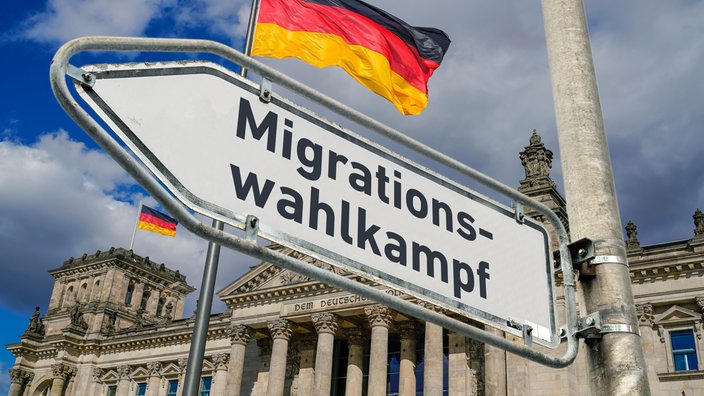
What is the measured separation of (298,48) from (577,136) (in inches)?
416

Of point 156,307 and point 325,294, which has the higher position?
point 156,307

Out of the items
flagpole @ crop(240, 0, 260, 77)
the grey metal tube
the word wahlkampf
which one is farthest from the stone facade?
the word wahlkampf

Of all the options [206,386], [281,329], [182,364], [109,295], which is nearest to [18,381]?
[109,295]

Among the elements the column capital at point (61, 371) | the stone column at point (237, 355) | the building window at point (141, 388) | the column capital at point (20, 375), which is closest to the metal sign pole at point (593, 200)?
the stone column at point (237, 355)

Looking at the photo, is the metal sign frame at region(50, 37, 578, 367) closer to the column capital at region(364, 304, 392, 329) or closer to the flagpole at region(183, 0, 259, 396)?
the flagpole at region(183, 0, 259, 396)

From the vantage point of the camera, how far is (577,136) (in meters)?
3.47

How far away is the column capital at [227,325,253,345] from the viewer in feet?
146

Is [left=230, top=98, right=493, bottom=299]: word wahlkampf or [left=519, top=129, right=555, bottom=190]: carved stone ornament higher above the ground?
[left=519, top=129, right=555, bottom=190]: carved stone ornament

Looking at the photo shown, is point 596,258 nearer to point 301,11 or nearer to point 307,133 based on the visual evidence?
point 307,133

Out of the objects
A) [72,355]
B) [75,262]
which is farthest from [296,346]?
[75,262]

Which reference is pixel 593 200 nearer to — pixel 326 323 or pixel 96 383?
pixel 326 323

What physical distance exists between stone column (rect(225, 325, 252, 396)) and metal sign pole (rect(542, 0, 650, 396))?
41781mm

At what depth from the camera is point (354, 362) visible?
41750mm

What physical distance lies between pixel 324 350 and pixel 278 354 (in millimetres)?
3402
